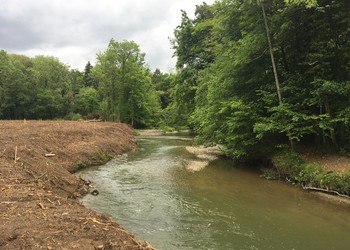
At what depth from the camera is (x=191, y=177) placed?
17062 millimetres

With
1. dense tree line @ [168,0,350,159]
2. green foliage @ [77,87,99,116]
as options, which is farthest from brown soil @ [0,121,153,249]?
green foliage @ [77,87,99,116]

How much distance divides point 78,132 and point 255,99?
598 inches

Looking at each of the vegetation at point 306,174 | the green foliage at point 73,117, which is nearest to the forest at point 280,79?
the vegetation at point 306,174

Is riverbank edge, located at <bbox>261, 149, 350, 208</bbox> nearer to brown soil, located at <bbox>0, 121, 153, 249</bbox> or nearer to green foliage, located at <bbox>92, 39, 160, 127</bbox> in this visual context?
brown soil, located at <bbox>0, 121, 153, 249</bbox>

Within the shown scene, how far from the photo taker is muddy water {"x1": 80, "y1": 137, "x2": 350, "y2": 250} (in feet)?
28.2

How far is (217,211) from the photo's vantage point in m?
11.1

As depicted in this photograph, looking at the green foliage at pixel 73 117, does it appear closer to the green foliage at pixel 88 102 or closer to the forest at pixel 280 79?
the green foliage at pixel 88 102

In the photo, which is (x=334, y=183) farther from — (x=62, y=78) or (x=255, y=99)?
(x=62, y=78)

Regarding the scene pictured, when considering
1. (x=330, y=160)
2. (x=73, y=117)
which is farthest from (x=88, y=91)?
(x=330, y=160)

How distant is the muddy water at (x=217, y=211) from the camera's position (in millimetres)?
8594

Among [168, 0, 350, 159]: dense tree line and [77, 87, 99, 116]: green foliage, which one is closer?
[168, 0, 350, 159]: dense tree line

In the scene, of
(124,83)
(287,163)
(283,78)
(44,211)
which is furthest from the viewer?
(124,83)

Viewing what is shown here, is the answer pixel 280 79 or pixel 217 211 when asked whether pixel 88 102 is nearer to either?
pixel 280 79

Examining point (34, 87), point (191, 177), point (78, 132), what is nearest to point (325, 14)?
point (191, 177)
